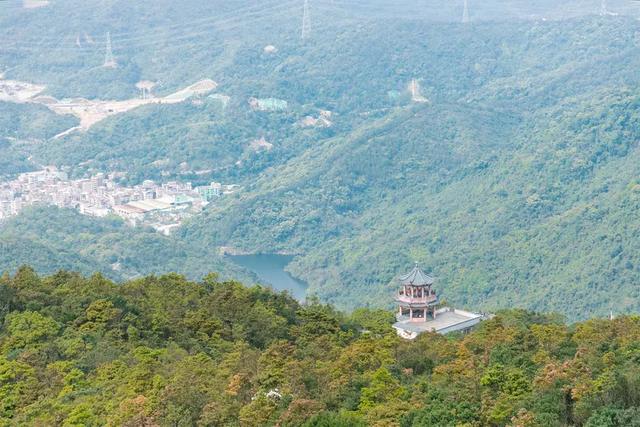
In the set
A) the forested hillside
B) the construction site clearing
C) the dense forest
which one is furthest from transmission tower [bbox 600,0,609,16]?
the dense forest

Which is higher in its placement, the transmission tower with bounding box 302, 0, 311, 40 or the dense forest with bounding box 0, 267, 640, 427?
the dense forest with bounding box 0, 267, 640, 427

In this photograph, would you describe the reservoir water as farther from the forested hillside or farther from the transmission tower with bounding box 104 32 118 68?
the transmission tower with bounding box 104 32 118 68

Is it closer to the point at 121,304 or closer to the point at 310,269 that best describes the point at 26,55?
the point at 310,269

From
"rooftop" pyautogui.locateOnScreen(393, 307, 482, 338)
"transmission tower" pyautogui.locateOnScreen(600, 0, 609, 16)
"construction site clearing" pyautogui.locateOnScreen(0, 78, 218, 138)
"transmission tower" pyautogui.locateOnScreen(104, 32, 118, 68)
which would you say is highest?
"rooftop" pyautogui.locateOnScreen(393, 307, 482, 338)

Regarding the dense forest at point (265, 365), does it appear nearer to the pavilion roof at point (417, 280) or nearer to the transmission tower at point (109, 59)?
the pavilion roof at point (417, 280)

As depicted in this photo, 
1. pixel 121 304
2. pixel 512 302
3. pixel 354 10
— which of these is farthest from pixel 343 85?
pixel 121 304

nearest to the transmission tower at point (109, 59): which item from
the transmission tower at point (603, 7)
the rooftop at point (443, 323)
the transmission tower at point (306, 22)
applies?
the transmission tower at point (306, 22)

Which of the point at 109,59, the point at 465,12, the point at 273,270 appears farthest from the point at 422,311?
the point at 465,12
